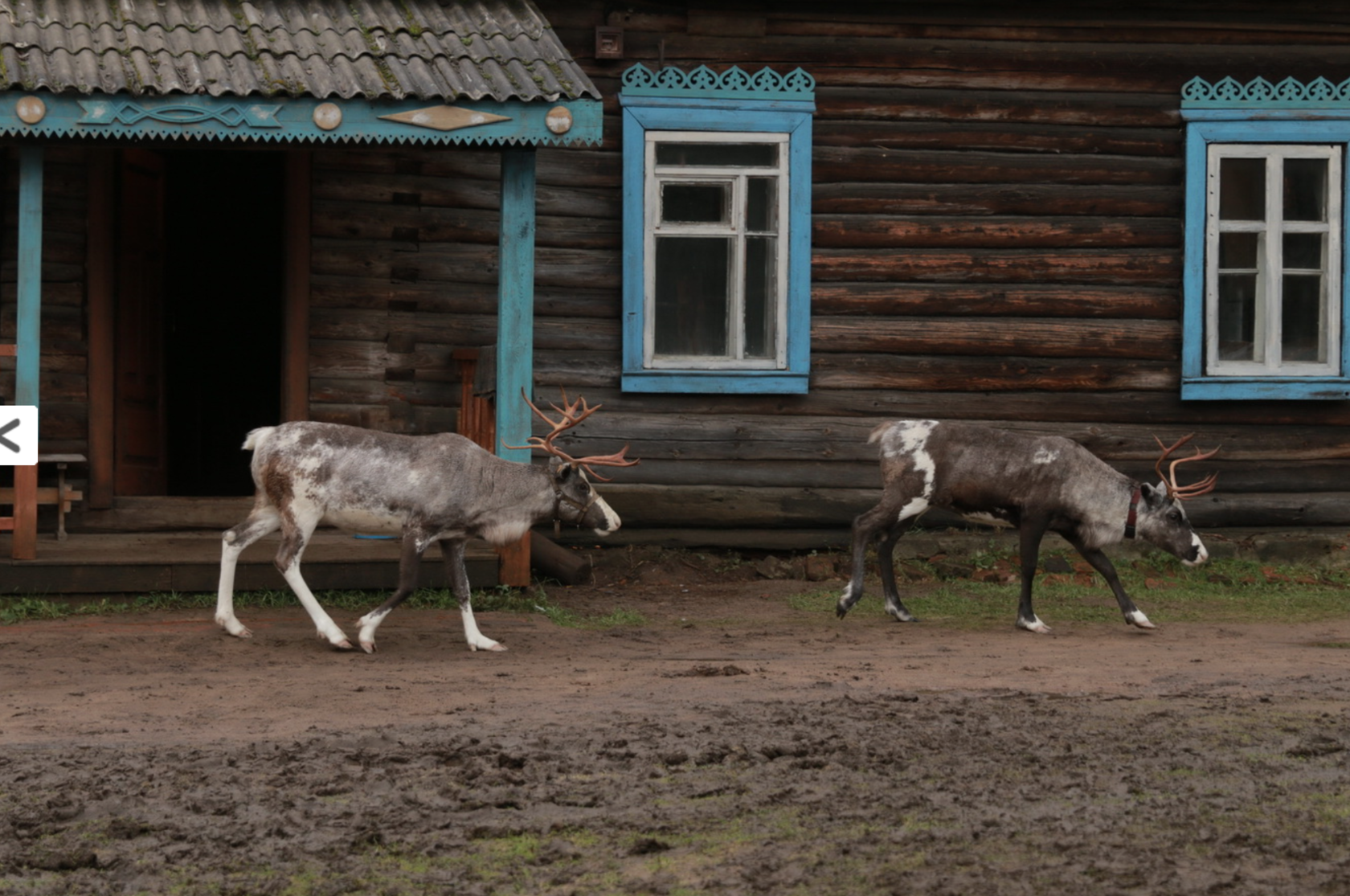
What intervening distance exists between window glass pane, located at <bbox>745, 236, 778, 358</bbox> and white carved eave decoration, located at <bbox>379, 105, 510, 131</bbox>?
299 centimetres

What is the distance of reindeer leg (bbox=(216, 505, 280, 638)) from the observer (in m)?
8.58

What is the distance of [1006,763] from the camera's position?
5680 mm

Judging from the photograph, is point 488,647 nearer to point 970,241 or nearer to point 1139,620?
point 1139,620

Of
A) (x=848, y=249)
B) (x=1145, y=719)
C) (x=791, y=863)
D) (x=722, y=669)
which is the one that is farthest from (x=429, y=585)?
(x=791, y=863)

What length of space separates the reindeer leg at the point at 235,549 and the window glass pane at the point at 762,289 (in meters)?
4.38

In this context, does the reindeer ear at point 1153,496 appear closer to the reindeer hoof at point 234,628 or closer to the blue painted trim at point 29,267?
the reindeer hoof at point 234,628

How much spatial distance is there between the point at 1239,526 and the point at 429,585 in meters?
6.30

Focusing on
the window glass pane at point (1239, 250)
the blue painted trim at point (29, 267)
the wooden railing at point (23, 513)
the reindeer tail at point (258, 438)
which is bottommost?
the wooden railing at point (23, 513)

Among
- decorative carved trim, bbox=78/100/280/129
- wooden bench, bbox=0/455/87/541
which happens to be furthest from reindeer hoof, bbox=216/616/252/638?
decorative carved trim, bbox=78/100/280/129

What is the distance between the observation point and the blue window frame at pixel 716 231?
1152cm

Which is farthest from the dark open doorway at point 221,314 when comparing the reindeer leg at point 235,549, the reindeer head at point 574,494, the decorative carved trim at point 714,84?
the reindeer head at point 574,494

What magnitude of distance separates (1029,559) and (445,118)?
4.30m

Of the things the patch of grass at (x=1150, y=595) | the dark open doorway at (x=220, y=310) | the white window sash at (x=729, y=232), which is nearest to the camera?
the patch of grass at (x=1150, y=595)

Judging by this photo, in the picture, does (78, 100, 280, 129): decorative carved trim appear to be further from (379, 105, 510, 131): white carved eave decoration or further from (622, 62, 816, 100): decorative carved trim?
(622, 62, 816, 100): decorative carved trim
